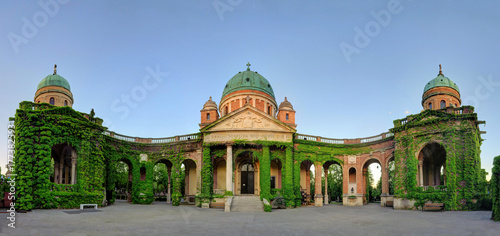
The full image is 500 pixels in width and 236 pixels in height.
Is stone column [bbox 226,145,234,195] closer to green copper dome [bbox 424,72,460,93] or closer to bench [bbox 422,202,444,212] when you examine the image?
bench [bbox 422,202,444,212]

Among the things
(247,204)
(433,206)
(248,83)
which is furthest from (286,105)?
(433,206)

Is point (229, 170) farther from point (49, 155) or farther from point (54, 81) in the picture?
point (54, 81)

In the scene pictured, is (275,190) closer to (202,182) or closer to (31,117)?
(202,182)

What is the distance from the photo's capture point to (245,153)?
39500mm

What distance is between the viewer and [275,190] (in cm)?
3694

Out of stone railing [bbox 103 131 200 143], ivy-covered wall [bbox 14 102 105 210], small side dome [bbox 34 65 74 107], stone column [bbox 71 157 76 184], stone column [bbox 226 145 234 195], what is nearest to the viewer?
ivy-covered wall [bbox 14 102 105 210]

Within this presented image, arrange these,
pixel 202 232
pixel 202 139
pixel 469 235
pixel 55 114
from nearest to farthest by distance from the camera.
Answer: pixel 469 235 → pixel 202 232 → pixel 55 114 → pixel 202 139

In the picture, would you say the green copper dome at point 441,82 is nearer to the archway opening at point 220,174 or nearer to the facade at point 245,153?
the facade at point 245,153

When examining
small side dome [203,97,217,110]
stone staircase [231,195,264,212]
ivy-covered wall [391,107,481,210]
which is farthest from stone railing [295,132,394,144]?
small side dome [203,97,217,110]

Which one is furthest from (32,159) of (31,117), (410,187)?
(410,187)

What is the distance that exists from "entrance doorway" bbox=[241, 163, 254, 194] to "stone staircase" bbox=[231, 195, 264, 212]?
4.96 metres

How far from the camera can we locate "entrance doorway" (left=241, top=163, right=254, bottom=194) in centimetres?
4081

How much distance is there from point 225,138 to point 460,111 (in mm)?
22390

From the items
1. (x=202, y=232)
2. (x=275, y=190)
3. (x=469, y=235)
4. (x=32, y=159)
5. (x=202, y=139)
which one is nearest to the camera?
(x=469, y=235)
